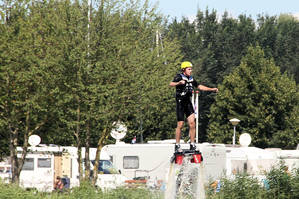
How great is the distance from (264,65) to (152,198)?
151 feet

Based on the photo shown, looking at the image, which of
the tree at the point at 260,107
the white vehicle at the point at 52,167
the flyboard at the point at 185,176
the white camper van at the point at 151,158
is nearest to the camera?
the flyboard at the point at 185,176

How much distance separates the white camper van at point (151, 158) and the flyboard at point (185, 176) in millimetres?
16724

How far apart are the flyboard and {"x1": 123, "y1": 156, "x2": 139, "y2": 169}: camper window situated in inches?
760

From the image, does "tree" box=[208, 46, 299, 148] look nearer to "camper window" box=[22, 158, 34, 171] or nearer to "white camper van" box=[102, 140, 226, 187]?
"white camper van" box=[102, 140, 226, 187]

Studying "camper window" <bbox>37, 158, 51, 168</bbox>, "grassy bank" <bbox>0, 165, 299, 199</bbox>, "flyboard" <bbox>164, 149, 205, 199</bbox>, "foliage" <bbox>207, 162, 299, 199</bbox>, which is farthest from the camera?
"camper window" <bbox>37, 158, 51, 168</bbox>

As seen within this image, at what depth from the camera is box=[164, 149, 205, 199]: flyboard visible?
50.4 feet

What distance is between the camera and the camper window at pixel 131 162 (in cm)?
3581

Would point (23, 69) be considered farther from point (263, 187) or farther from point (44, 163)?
point (263, 187)

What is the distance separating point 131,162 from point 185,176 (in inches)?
778

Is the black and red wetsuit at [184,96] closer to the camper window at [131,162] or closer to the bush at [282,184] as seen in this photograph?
the bush at [282,184]

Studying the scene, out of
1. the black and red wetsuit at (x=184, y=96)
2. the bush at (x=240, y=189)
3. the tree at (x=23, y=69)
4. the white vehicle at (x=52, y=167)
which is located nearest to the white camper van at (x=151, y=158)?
the white vehicle at (x=52, y=167)

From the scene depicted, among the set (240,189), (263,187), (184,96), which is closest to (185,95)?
(184,96)

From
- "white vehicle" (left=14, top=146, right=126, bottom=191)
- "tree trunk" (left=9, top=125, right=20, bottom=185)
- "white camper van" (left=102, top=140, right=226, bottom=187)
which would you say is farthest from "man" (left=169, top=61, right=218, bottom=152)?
"white vehicle" (left=14, top=146, right=126, bottom=191)

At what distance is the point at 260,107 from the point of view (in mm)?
62094
